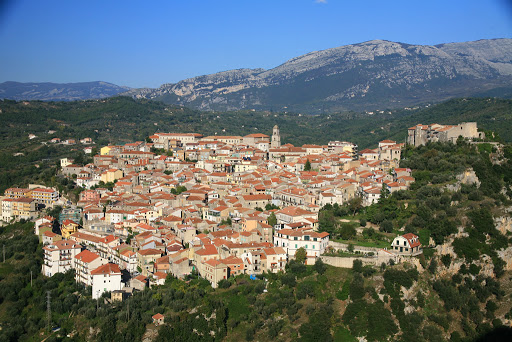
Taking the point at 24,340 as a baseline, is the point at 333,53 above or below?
above

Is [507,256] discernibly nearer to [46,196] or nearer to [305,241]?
[305,241]

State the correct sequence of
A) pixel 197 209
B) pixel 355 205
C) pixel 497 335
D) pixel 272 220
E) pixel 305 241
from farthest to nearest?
1. pixel 197 209
2. pixel 355 205
3. pixel 272 220
4. pixel 305 241
5. pixel 497 335

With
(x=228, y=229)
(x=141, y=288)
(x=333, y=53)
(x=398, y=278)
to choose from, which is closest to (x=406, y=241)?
(x=398, y=278)

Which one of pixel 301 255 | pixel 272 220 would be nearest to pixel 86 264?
pixel 272 220

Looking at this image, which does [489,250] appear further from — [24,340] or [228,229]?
[24,340]

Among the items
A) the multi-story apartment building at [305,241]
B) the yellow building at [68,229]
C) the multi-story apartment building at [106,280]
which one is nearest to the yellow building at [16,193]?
the yellow building at [68,229]

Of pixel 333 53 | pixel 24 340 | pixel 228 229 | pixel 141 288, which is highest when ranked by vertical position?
pixel 333 53

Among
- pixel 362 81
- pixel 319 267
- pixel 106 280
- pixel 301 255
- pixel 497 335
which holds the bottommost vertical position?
pixel 497 335
